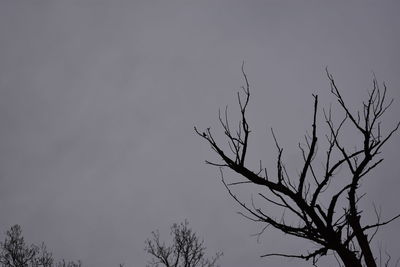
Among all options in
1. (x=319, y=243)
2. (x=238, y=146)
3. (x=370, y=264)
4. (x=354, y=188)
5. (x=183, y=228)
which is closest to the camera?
(x=370, y=264)

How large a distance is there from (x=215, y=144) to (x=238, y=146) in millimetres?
286

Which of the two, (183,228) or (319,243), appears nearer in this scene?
(319,243)

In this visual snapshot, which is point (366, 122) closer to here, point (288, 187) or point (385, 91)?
point (385, 91)

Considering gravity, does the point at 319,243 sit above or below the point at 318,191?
below

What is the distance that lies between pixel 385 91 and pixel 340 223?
170 centimetres

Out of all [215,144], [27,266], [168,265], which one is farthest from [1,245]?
[215,144]

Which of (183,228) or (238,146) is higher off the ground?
(183,228)

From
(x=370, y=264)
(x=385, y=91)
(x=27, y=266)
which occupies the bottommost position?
(x=370, y=264)

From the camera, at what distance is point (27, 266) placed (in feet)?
78.5

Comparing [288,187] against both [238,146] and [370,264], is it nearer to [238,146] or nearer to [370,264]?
[238,146]

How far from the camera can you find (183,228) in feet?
80.6

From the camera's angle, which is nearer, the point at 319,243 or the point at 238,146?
the point at 319,243

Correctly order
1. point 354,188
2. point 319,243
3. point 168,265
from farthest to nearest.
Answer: point 168,265, point 354,188, point 319,243

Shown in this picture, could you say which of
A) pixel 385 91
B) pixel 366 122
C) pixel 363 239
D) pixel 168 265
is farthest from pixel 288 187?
pixel 168 265
